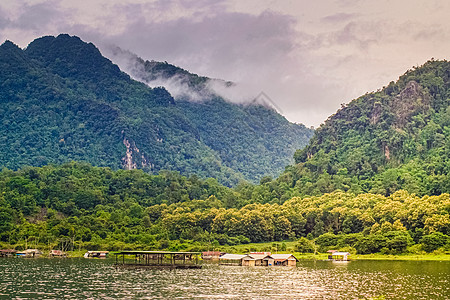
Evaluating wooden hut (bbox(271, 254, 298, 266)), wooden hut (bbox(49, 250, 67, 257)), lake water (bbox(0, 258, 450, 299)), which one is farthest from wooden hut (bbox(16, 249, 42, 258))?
wooden hut (bbox(271, 254, 298, 266))

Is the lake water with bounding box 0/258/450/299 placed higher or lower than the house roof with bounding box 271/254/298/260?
lower

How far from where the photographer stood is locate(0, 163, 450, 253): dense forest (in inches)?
5084

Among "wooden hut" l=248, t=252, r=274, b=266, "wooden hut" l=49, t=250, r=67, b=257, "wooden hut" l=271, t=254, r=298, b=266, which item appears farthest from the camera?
"wooden hut" l=49, t=250, r=67, b=257

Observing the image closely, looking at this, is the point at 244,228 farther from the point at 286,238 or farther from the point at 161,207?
the point at 161,207

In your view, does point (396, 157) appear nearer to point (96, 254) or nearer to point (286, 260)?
point (286, 260)

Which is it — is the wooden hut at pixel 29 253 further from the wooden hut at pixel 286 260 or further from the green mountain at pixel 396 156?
the green mountain at pixel 396 156

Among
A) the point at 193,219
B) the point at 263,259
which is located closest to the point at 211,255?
the point at 263,259

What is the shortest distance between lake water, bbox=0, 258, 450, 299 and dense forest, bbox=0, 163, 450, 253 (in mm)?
32683

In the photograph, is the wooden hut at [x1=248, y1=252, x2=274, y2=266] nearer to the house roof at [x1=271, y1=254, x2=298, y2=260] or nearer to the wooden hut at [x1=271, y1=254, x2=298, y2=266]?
the house roof at [x1=271, y1=254, x2=298, y2=260]

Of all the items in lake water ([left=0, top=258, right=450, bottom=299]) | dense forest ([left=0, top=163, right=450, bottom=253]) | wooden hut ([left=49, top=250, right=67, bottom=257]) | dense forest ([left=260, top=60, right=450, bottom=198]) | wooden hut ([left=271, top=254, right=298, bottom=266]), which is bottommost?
lake water ([left=0, top=258, right=450, bottom=299])

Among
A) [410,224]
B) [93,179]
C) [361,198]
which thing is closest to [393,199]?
[361,198]

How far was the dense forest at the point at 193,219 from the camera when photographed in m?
129

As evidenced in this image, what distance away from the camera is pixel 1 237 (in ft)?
A: 454

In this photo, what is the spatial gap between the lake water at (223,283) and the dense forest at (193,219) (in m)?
32.7
